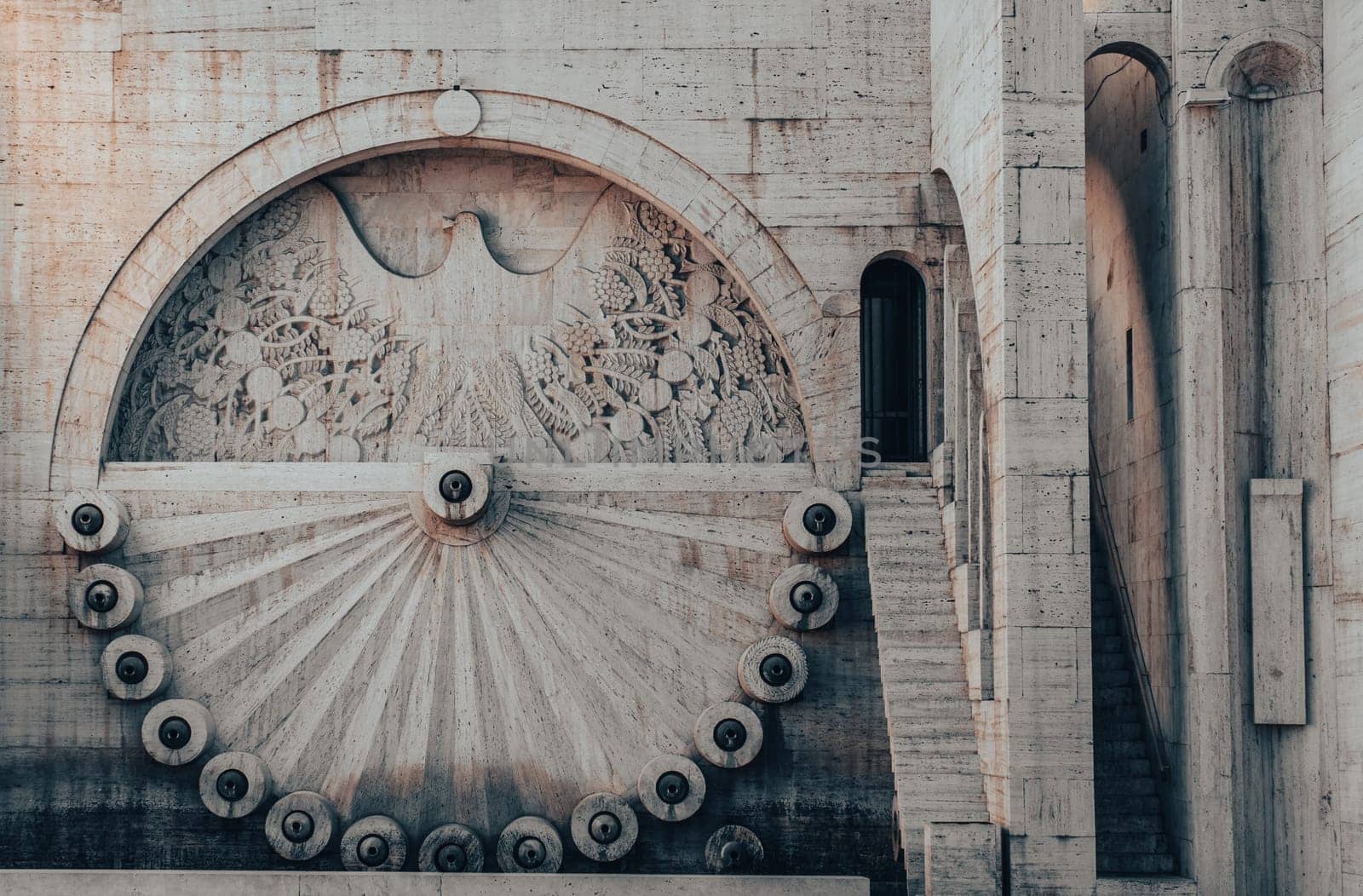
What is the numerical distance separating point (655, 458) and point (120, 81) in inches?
177

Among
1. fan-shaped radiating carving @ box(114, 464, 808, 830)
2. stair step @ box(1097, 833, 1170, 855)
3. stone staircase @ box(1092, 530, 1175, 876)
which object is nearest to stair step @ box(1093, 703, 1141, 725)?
stone staircase @ box(1092, 530, 1175, 876)

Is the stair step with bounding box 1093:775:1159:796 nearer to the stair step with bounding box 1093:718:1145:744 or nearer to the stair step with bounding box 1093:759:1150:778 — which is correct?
the stair step with bounding box 1093:759:1150:778

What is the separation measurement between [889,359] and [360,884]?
5141mm

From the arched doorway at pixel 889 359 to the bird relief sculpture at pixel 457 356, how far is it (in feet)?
2.13

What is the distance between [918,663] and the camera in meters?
12.4

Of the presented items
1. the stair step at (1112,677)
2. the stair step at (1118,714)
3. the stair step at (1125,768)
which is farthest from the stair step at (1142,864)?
the stair step at (1112,677)

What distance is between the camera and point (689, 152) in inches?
527

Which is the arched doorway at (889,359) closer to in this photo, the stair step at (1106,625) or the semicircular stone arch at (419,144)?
the semicircular stone arch at (419,144)

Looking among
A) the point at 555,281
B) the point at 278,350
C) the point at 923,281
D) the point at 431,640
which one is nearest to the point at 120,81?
the point at 278,350

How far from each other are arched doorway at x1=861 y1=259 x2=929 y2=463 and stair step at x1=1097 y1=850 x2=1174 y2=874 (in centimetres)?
336

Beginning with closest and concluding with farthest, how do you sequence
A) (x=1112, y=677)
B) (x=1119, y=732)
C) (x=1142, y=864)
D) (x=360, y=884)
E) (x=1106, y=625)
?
1. (x=1142, y=864)
2. (x=360, y=884)
3. (x=1119, y=732)
4. (x=1112, y=677)
5. (x=1106, y=625)

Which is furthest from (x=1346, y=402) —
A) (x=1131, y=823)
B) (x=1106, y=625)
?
(x=1131, y=823)

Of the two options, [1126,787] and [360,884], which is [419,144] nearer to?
[360,884]

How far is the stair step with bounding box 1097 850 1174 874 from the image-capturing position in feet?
38.2
